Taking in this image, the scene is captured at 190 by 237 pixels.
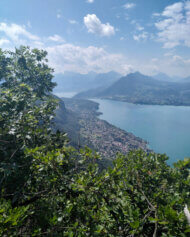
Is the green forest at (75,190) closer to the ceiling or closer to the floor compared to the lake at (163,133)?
closer to the ceiling

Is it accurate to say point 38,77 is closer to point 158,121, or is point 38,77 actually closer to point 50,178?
point 50,178

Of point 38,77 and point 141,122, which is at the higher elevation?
point 38,77

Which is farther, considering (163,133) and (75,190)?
(163,133)

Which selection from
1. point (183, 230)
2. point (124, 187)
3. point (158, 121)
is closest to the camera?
point (183, 230)

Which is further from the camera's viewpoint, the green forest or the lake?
the lake

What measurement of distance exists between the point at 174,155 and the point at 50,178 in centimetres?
8168

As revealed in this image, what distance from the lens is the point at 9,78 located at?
303 inches

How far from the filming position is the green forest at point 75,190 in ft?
6.48

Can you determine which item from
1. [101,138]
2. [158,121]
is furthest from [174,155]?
[158,121]

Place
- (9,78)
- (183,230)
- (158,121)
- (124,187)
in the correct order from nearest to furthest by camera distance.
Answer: (183,230) → (124,187) → (9,78) → (158,121)

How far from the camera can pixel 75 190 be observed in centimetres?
270

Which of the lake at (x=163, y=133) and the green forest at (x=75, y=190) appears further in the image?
the lake at (x=163, y=133)

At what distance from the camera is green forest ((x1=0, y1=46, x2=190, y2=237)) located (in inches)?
77.7

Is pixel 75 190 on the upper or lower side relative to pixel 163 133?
upper
